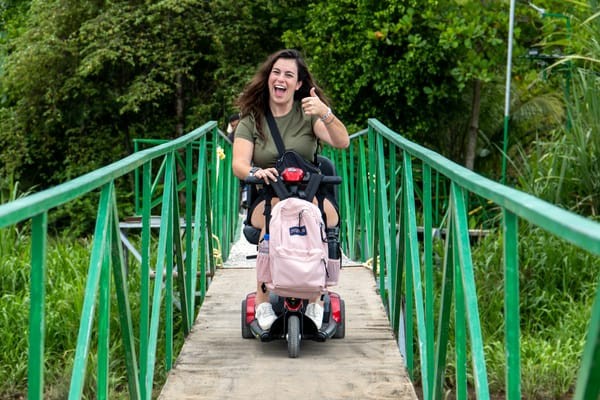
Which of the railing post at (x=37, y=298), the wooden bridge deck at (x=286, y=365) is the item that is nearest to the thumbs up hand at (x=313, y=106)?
the wooden bridge deck at (x=286, y=365)

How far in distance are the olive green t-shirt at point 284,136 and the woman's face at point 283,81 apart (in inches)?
3.4

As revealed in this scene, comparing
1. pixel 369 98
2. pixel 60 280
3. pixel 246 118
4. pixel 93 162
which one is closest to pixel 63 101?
pixel 93 162

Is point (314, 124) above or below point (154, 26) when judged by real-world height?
below

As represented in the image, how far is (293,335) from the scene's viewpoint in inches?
156

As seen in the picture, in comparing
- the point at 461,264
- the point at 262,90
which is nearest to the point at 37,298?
the point at 461,264

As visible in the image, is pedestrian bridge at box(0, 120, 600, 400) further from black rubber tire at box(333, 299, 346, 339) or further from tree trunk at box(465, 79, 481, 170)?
tree trunk at box(465, 79, 481, 170)

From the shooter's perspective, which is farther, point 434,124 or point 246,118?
point 434,124

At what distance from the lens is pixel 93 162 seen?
55.1 ft

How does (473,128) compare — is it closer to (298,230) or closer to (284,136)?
(284,136)

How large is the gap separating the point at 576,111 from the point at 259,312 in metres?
4.41

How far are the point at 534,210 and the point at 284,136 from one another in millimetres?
2587

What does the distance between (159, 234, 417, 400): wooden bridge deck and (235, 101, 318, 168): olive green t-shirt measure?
813mm

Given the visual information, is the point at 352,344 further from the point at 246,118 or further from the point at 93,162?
the point at 93,162

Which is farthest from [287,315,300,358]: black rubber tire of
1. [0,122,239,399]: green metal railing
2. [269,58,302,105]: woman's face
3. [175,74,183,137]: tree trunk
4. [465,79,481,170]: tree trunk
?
[175,74,183,137]: tree trunk
